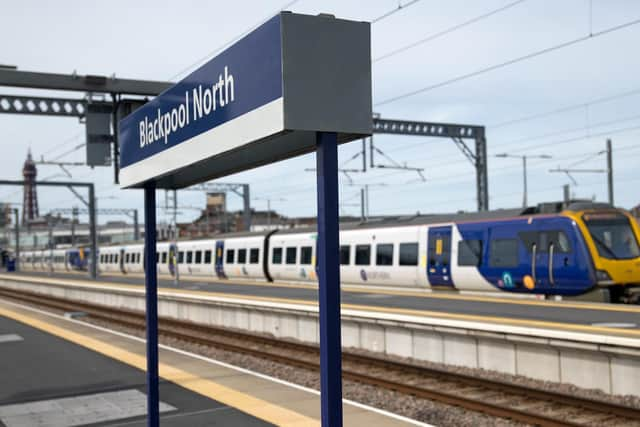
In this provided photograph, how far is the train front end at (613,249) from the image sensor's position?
1627 centimetres

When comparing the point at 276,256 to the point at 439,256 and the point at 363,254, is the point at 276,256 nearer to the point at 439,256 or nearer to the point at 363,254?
the point at 363,254

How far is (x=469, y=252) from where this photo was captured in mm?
19438

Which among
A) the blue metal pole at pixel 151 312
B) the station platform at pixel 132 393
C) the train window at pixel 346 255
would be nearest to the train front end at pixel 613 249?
the train window at pixel 346 255

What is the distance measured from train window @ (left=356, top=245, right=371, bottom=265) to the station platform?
10853 mm

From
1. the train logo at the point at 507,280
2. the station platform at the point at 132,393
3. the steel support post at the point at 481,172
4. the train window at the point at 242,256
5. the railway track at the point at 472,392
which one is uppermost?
the steel support post at the point at 481,172

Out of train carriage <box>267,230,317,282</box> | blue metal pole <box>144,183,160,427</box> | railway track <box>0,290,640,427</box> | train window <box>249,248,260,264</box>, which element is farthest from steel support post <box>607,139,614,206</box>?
blue metal pole <box>144,183,160,427</box>

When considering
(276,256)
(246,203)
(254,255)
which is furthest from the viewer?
(246,203)

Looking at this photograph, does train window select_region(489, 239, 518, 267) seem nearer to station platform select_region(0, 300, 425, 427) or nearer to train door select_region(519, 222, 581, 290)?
train door select_region(519, 222, 581, 290)

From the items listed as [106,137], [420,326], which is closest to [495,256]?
[420,326]

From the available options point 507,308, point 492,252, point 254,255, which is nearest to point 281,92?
point 507,308

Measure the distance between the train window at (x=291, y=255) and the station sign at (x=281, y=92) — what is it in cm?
2324

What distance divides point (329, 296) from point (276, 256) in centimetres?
2586

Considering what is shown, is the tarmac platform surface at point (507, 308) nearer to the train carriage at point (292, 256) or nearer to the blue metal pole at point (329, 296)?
the train carriage at point (292, 256)

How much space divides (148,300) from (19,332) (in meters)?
12.9
